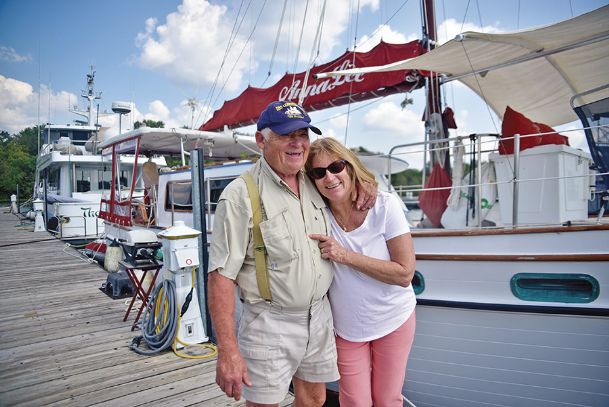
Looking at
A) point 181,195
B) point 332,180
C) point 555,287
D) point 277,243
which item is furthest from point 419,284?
point 181,195

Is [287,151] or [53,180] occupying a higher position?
[53,180]

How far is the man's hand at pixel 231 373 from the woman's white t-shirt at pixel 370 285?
0.59m

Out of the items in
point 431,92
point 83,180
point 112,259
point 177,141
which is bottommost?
point 112,259

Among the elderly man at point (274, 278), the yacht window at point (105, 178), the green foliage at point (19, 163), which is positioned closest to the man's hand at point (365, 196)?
the elderly man at point (274, 278)

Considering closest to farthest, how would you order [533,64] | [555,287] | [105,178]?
[555,287]
[533,64]
[105,178]

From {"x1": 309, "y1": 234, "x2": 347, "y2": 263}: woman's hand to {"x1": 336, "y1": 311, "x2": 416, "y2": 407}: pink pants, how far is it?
1.58 ft

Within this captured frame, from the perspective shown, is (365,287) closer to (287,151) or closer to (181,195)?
(287,151)

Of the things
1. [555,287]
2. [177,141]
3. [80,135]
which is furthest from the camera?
[80,135]

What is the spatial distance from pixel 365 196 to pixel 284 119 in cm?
54

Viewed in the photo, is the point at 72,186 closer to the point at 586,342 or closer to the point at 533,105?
the point at 533,105

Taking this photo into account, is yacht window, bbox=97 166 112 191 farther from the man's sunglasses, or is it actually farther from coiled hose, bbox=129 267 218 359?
the man's sunglasses

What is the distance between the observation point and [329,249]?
5.98ft

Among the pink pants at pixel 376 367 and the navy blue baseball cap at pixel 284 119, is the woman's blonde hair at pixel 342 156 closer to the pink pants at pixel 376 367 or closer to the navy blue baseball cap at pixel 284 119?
the navy blue baseball cap at pixel 284 119

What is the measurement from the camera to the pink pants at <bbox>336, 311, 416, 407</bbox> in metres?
1.99
